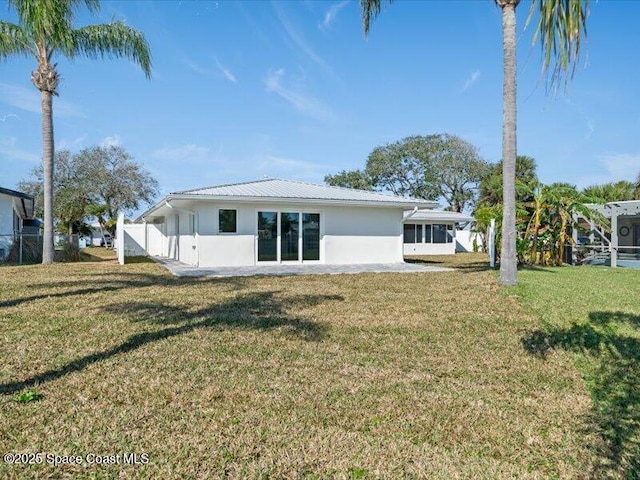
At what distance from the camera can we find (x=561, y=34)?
22.5 ft

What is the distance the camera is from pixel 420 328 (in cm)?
663

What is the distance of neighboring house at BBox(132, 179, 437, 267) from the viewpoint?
16469 mm

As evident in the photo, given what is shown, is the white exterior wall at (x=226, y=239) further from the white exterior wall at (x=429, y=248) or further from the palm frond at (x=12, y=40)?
the white exterior wall at (x=429, y=248)

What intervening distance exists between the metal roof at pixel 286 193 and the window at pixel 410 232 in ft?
42.8

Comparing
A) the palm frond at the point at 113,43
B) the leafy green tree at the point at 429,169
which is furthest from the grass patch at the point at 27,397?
the leafy green tree at the point at 429,169

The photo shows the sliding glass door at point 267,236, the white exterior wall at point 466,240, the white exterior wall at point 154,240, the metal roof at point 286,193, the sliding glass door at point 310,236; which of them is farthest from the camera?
the white exterior wall at point 466,240

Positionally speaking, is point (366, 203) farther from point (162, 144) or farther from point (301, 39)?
point (162, 144)

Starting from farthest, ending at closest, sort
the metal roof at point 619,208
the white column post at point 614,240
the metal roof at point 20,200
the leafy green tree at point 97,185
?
the leafy green tree at point 97,185
the metal roof at point 20,200
the white column post at point 614,240
the metal roof at point 619,208

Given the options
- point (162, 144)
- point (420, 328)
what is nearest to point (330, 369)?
point (420, 328)

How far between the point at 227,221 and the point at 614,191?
2480 centimetres

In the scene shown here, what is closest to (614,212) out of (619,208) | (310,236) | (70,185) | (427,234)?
Result: (619,208)

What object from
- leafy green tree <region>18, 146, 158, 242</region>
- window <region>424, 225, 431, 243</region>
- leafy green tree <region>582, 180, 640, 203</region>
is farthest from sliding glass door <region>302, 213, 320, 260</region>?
leafy green tree <region>18, 146, 158, 242</region>

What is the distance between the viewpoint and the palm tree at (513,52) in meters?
6.70

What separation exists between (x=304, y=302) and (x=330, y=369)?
4142 mm
